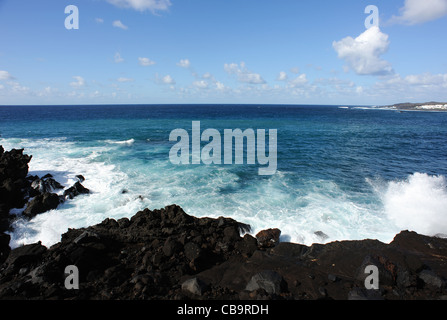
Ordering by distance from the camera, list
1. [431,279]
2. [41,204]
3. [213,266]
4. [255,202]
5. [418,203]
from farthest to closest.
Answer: [255,202], [418,203], [41,204], [213,266], [431,279]

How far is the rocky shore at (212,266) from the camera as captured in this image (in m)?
6.60

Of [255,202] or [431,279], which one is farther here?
[255,202]

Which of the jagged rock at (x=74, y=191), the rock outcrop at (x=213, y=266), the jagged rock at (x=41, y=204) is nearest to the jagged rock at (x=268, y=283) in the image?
the rock outcrop at (x=213, y=266)

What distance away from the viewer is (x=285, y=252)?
346 inches

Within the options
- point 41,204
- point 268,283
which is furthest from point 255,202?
point 41,204

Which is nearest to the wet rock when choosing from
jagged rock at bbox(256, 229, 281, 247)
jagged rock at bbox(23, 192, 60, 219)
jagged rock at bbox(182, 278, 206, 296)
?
jagged rock at bbox(256, 229, 281, 247)

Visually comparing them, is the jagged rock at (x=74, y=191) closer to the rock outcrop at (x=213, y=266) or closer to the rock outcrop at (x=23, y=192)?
the rock outcrop at (x=23, y=192)

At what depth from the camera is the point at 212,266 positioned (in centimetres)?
809

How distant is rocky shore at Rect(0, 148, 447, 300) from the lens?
6598mm

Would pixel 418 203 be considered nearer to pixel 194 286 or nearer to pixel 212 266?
pixel 212 266

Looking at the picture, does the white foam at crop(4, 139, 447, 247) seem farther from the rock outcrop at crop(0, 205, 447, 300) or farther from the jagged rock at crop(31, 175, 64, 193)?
the rock outcrop at crop(0, 205, 447, 300)
